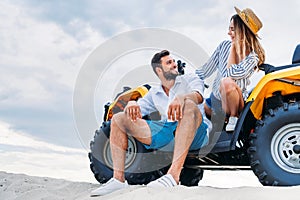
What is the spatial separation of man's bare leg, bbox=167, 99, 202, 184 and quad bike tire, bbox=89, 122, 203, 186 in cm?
45

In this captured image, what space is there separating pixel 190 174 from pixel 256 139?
4.77 ft

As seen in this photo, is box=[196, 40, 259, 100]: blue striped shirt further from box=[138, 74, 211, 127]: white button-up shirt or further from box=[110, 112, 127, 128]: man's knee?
box=[110, 112, 127, 128]: man's knee

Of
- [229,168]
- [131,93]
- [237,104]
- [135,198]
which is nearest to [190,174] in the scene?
[229,168]

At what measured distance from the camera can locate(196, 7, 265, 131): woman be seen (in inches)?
126

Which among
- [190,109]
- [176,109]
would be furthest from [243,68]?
[176,109]

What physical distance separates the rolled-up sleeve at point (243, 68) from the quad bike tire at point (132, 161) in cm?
79

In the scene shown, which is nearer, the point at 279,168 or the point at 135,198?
the point at 135,198

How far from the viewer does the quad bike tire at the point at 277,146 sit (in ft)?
9.71

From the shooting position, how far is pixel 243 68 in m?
3.29

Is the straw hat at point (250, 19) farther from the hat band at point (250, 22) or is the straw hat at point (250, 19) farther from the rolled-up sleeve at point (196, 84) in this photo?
the rolled-up sleeve at point (196, 84)

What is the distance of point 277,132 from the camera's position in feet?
9.95

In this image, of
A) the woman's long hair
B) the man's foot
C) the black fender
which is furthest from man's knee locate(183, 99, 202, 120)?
the woman's long hair

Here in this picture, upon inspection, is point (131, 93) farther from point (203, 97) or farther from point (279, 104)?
point (279, 104)

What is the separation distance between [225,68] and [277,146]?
76cm
